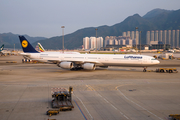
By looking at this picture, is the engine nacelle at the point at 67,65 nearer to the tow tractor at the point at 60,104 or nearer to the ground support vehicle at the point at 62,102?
the tow tractor at the point at 60,104

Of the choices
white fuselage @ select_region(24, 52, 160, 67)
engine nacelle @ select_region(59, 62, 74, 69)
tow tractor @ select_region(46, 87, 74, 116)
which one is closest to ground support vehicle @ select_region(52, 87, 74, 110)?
tow tractor @ select_region(46, 87, 74, 116)

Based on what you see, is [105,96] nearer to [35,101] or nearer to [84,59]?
[35,101]

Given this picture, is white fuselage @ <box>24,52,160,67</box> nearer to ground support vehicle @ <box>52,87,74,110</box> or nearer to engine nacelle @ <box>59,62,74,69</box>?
engine nacelle @ <box>59,62,74,69</box>

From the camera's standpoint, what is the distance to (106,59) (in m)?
42.2

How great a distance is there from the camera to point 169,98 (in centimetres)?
1908

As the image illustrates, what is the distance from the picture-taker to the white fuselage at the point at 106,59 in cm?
4031

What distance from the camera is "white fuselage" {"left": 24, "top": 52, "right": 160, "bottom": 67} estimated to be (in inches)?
1587

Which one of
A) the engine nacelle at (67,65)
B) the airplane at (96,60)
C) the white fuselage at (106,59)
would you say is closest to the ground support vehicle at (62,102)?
the airplane at (96,60)

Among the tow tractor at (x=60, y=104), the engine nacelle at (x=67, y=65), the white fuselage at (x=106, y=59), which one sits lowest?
the tow tractor at (x=60, y=104)

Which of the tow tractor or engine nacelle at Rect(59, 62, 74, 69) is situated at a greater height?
engine nacelle at Rect(59, 62, 74, 69)

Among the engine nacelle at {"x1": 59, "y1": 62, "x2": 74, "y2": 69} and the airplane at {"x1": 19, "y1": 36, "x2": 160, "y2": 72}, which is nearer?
the airplane at {"x1": 19, "y1": 36, "x2": 160, "y2": 72}

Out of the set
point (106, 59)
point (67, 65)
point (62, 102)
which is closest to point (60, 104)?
point (62, 102)

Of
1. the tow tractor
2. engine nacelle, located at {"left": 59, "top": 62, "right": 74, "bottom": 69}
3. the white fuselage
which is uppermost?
the white fuselage

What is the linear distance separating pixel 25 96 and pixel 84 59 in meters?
25.2
